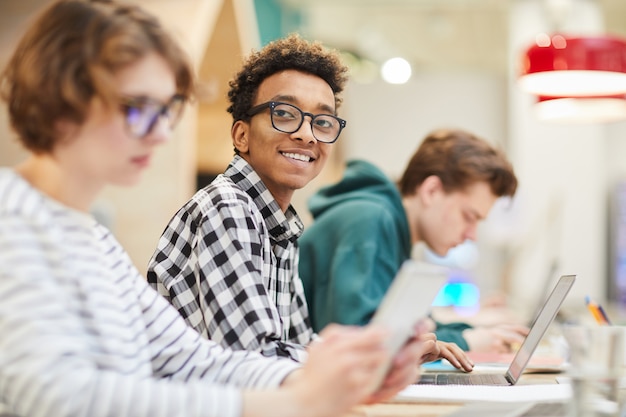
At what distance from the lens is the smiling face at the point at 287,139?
1.43 m

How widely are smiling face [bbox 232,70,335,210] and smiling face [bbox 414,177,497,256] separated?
3.40 ft

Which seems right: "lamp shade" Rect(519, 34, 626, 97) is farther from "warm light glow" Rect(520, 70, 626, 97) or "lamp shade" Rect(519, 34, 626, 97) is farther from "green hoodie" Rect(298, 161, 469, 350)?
"green hoodie" Rect(298, 161, 469, 350)

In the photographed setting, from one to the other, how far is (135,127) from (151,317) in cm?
26

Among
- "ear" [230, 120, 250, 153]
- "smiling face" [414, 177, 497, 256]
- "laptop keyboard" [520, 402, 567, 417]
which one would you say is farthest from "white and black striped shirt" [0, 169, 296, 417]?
"smiling face" [414, 177, 497, 256]

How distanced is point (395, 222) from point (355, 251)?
0.24 metres

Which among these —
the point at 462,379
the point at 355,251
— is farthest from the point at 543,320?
the point at 355,251

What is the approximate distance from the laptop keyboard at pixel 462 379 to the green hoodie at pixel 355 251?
0.48 metres

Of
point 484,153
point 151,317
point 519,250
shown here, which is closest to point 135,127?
point 151,317

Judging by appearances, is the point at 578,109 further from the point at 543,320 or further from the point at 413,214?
the point at 543,320

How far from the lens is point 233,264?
1.20 meters

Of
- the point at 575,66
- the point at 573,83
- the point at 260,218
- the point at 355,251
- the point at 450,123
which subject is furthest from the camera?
the point at 450,123

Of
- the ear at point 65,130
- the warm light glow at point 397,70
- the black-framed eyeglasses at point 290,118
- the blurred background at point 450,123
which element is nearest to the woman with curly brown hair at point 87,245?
the ear at point 65,130

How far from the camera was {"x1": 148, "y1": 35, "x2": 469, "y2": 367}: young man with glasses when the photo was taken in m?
1.19

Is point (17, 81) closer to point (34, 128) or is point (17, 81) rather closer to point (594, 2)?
point (34, 128)
